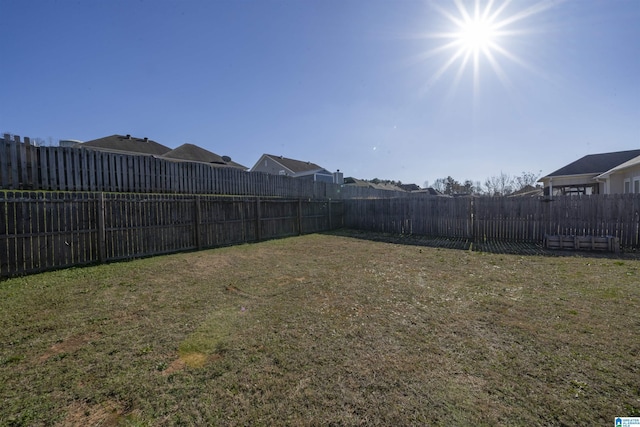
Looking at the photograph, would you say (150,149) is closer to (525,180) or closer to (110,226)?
(110,226)

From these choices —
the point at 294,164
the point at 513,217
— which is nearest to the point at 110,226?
the point at 513,217

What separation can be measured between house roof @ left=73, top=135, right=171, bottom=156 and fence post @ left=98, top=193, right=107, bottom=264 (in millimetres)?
17140

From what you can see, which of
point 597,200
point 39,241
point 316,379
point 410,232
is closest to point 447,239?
point 410,232

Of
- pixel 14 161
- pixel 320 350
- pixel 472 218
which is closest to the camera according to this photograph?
pixel 320 350

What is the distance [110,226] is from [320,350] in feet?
22.6

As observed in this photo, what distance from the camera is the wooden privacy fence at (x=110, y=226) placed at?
219 inches

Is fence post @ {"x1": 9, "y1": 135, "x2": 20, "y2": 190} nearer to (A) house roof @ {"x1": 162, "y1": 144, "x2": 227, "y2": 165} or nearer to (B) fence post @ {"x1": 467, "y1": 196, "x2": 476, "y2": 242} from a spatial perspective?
(B) fence post @ {"x1": 467, "y1": 196, "x2": 476, "y2": 242}

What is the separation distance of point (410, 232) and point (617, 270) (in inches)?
307

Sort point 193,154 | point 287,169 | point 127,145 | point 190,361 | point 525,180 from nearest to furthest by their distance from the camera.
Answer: point 190,361 < point 127,145 < point 193,154 < point 287,169 < point 525,180

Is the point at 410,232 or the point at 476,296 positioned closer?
the point at 476,296

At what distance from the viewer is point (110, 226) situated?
693 cm

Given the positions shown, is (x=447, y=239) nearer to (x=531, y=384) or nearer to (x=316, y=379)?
(x=531, y=384)

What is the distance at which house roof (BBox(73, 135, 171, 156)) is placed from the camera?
67.0 ft

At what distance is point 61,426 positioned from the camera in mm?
1814
